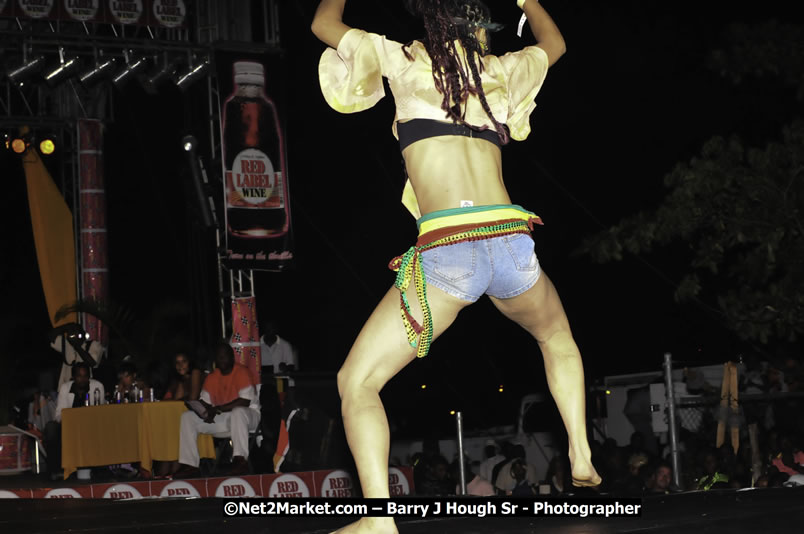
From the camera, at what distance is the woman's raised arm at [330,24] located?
2.98m

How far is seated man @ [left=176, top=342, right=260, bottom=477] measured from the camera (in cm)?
899

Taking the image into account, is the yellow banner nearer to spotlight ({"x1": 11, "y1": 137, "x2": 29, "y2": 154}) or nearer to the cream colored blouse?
spotlight ({"x1": 11, "y1": 137, "x2": 29, "y2": 154})

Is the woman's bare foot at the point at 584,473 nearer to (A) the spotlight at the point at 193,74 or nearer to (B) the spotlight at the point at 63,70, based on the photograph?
(A) the spotlight at the point at 193,74

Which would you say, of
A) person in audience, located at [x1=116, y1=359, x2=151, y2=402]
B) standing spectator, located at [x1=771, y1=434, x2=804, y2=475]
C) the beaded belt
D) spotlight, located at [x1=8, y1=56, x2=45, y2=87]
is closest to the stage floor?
the beaded belt

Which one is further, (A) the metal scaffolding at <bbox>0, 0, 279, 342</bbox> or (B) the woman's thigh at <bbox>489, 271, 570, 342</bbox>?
(A) the metal scaffolding at <bbox>0, 0, 279, 342</bbox>

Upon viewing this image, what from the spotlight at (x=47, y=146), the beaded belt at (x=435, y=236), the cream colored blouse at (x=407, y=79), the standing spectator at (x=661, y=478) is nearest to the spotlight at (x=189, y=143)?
the spotlight at (x=47, y=146)

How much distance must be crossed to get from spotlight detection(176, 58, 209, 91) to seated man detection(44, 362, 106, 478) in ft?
13.4

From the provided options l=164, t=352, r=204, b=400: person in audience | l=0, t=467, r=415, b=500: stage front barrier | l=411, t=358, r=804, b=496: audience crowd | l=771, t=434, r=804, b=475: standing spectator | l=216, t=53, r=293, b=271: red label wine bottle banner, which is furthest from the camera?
l=216, t=53, r=293, b=271: red label wine bottle banner

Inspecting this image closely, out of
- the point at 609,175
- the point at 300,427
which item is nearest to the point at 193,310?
the point at 609,175

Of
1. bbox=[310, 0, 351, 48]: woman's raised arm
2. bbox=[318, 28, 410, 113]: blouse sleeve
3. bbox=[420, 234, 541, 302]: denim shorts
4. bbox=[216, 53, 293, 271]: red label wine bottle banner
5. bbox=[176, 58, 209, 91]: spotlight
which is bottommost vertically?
bbox=[420, 234, 541, 302]: denim shorts

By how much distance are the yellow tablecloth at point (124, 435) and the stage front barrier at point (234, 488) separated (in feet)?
1.60

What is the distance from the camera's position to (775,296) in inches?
291

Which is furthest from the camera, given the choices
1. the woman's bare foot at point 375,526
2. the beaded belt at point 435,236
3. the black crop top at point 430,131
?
the black crop top at point 430,131

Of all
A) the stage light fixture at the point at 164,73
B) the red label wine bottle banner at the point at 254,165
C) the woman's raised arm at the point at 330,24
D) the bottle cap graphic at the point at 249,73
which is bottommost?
the woman's raised arm at the point at 330,24
